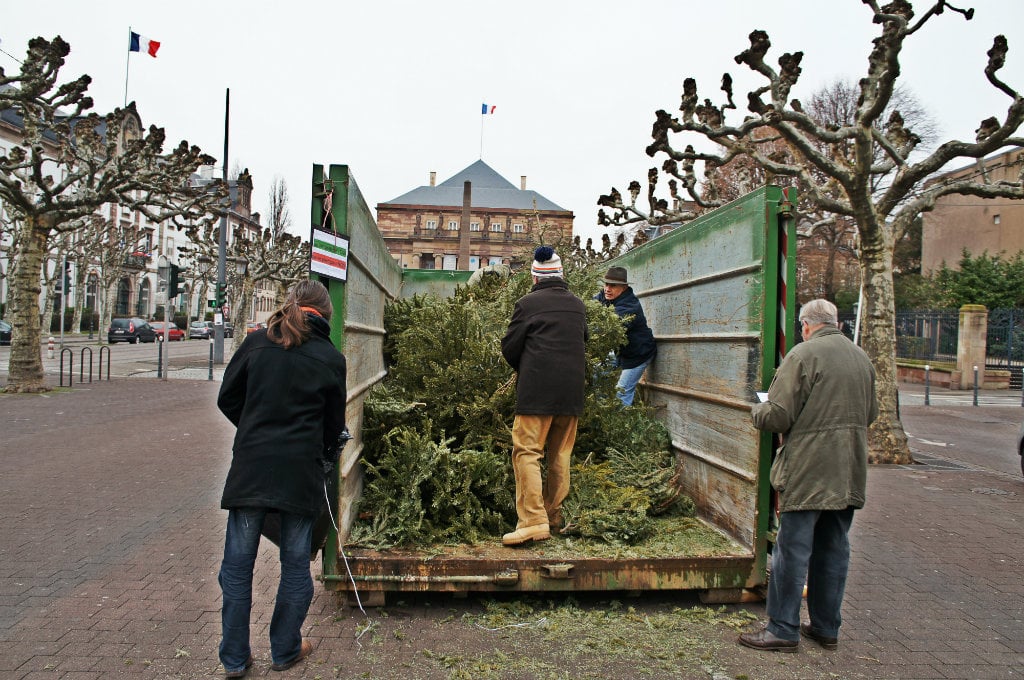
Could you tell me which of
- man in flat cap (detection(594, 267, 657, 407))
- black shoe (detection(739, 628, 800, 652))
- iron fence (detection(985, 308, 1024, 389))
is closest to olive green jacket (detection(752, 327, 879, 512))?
black shoe (detection(739, 628, 800, 652))

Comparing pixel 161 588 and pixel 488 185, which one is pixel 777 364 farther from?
pixel 488 185

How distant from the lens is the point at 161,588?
188 inches

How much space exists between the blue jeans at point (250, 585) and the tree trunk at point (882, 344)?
9.26 meters

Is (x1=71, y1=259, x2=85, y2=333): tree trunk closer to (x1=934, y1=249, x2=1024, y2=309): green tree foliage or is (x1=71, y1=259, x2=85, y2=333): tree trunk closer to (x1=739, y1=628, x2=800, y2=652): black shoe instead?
(x1=934, y1=249, x2=1024, y2=309): green tree foliage

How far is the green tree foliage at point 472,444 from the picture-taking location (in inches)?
185

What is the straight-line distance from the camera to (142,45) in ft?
91.1

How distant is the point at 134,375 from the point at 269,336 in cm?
2124

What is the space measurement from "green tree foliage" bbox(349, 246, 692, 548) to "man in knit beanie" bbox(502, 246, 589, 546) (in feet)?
0.95

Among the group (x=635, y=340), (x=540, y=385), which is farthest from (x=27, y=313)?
(x=540, y=385)

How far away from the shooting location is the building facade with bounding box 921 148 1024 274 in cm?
3928

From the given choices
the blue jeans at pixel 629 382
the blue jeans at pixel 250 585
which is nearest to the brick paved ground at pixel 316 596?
the blue jeans at pixel 250 585

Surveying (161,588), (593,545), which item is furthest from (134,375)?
(593,545)

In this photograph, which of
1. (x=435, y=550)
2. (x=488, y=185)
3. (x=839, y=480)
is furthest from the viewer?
(x=488, y=185)

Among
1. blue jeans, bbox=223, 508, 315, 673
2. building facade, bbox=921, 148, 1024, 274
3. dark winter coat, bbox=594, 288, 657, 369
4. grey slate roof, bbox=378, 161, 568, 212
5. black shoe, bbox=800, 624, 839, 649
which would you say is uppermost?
grey slate roof, bbox=378, 161, 568, 212
